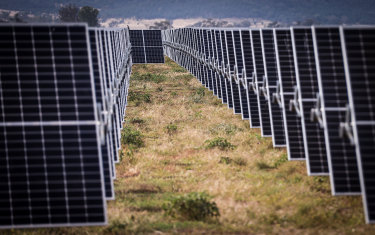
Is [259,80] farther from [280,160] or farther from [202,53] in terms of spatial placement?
[202,53]

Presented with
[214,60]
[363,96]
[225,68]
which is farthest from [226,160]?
[214,60]

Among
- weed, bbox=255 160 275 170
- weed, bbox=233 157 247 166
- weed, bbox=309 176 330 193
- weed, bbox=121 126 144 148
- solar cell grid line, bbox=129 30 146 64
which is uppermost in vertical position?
solar cell grid line, bbox=129 30 146 64


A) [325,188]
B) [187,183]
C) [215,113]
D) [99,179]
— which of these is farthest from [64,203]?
[215,113]

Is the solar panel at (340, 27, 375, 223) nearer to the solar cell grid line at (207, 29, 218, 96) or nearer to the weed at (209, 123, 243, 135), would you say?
the weed at (209, 123, 243, 135)

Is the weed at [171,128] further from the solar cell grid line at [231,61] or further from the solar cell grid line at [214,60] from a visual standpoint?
the solar cell grid line at [214,60]

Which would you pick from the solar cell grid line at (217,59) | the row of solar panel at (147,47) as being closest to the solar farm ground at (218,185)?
the solar cell grid line at (217,59)

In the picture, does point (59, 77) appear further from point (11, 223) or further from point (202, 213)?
point (202, 213)

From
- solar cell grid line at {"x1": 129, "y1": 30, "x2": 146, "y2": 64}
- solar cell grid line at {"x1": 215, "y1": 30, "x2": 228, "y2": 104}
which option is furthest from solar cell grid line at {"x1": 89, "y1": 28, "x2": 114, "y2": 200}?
solar cell grid line at {"x1": 129, "y1": 30, "x2": 146, "y2": 64}
